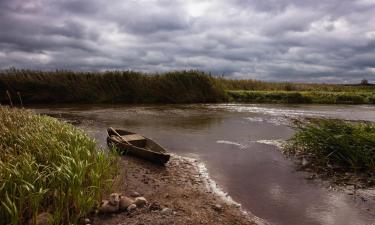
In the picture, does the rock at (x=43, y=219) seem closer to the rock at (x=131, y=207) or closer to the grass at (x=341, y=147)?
the rock at (x=131, y=207)

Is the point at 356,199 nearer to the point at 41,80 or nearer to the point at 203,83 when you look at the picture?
the point at 203,83

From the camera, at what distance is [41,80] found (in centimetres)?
3291

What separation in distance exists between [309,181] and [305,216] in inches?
90.7

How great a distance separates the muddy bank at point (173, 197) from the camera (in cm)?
621

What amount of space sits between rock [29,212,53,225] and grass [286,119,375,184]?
725 centimetres

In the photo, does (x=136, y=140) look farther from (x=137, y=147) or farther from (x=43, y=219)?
(x=43, y=219)

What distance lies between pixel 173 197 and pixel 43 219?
2743mm

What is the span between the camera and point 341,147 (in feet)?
33.0

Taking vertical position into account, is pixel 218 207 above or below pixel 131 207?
below

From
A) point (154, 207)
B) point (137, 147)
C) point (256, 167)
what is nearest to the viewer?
point (154, 207)

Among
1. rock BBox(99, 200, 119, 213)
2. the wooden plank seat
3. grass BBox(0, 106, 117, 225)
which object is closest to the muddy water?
the wooden plank seat

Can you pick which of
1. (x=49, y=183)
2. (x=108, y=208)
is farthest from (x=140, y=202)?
(x=49, y=183)

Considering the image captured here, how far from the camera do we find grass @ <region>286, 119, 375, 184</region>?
9445 millimetres

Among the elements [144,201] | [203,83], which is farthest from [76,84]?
[144,201]
